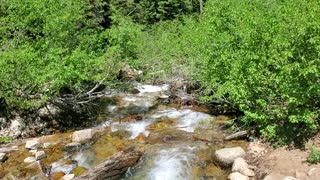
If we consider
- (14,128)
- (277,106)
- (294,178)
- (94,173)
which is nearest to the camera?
(294,178)

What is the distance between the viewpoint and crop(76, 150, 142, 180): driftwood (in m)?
11.5

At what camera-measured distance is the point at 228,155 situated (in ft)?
41.3

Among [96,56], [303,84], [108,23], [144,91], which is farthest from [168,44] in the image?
[108,23]

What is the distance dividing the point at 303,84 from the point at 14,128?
12.3m

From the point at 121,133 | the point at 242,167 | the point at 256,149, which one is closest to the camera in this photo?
the point at 242,167

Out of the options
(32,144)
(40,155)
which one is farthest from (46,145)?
(40,155)

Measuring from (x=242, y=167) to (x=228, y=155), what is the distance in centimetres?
95

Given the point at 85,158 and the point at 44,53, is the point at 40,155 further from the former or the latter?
the point at 44,53

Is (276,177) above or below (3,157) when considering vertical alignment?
below

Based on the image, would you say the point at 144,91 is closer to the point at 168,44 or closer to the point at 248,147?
the point at 168,44

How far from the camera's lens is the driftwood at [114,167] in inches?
453

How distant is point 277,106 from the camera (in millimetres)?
12422

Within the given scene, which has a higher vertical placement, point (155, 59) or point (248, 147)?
point (155, 59)

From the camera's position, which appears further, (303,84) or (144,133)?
(144,133)
